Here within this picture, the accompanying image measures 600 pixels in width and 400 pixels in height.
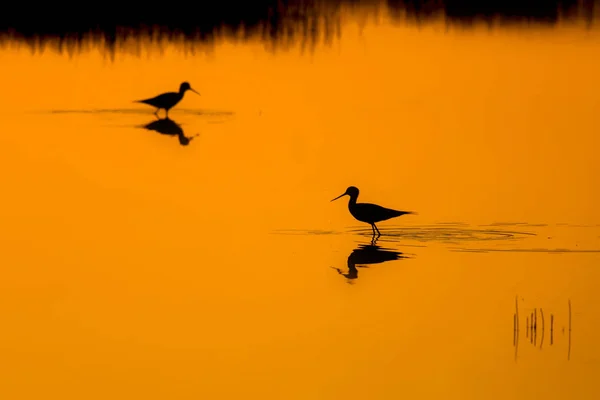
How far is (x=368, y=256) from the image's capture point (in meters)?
8.54

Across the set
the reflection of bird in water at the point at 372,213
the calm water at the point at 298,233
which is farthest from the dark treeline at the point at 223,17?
the reflection of bird in water at the point at 372,213

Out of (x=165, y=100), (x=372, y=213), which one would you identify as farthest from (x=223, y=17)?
(x=372, y=213)

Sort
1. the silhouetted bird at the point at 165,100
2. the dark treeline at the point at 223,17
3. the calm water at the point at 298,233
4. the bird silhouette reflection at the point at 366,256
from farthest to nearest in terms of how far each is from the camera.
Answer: the dark treeline at the point at 223,17 → the silhouetted bird at the point at 165,100 → the bird silhouette reflection at the point at 366,256 → the calm water at the point at 298,233

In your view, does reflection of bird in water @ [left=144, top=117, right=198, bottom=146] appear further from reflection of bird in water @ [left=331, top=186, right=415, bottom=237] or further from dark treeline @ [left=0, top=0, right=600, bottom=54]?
dark treeline @ [left=0, top=0, right=600, bottom=54]

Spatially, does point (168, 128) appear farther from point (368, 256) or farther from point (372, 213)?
point (368, 256)

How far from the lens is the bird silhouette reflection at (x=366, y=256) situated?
8.13 meters

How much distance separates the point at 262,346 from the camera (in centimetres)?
673

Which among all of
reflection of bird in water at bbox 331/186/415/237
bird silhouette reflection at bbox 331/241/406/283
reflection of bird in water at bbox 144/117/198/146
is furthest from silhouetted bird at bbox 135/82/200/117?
bird silhouette reflection at bbox 331/241/406/283

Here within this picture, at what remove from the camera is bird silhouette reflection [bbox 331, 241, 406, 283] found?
8.13 meters

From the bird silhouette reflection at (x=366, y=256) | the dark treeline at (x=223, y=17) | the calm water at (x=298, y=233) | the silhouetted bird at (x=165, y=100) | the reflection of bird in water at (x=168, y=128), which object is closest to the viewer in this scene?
the calm water at (x=298, y=233)

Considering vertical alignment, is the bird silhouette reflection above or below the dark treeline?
above

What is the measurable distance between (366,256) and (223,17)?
13.0 m

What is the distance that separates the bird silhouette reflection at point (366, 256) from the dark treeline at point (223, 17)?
10531mm

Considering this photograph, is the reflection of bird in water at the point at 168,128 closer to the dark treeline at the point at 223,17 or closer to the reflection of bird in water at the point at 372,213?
the reflection of bird in water at the point at 372,213
